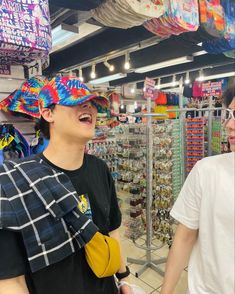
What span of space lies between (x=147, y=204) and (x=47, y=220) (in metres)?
2.15

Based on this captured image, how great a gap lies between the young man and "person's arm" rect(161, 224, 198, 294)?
10.2 inches

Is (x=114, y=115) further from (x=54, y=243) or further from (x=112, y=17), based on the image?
(x=54, y=243)

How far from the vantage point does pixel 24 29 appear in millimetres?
1436

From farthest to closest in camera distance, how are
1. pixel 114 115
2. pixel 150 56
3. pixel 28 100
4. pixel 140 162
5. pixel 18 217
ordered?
pixel 150 56 → pixel 140 162 → pixel 114 115 → pixel 28 100 → pixel 18 217

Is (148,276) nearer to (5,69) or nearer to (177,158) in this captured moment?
(177,158)

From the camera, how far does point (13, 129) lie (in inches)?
66.2

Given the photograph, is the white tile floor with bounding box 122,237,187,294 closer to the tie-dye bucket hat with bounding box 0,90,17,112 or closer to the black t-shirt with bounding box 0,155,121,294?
the black t-shirt with bounding box 0,155,121,294

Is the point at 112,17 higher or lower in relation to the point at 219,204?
higher

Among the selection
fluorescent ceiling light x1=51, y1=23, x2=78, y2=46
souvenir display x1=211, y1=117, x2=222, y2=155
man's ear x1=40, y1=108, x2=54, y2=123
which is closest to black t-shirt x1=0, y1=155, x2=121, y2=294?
man's ear x1=40, y1=108, x2=54, y2=123

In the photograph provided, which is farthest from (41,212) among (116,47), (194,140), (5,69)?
(116,47)

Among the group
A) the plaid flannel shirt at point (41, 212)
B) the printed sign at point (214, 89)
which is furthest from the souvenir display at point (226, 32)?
the plaid flannel shirt at point (41, 212)

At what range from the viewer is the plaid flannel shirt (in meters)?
0.86

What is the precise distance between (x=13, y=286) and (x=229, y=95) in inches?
41.0

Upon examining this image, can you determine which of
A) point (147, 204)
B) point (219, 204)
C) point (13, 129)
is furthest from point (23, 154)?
point (147, 204)
